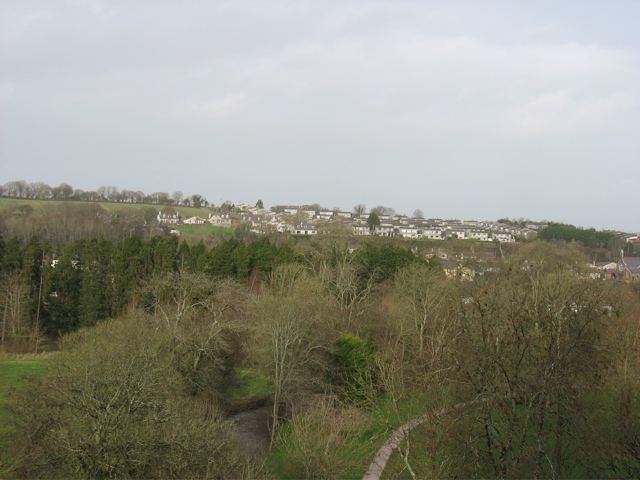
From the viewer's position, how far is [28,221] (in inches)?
1977

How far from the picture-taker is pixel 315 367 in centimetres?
2000

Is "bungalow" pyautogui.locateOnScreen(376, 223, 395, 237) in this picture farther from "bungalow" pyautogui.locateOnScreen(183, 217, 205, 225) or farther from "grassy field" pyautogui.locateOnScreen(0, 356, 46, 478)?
"grassy field" pyautogui.locateOnScreen(0, 356, 46, 478)

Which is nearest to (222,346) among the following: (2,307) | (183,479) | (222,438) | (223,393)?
(223,393)

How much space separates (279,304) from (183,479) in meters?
12.3

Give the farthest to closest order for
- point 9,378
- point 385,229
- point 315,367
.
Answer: point 385,229 < point 315,367 < point 9,378

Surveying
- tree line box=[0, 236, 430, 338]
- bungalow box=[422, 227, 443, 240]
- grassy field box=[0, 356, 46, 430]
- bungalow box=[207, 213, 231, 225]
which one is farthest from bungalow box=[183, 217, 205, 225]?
grassy field box=[0, 356, 46, 430]

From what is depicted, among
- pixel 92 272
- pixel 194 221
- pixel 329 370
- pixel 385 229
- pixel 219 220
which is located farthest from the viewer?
pixel 385 229

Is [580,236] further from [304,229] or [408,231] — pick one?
[304,229]

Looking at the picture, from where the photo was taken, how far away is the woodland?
8625mm

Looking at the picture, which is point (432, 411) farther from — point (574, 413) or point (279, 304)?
point (279, 304)

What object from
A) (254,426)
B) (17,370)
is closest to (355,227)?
(17,370)

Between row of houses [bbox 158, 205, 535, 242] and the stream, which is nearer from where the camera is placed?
the stream

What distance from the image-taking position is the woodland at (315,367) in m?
8.62

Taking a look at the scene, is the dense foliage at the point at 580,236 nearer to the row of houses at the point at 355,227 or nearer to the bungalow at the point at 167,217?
the row of houses at the point at 355,227
